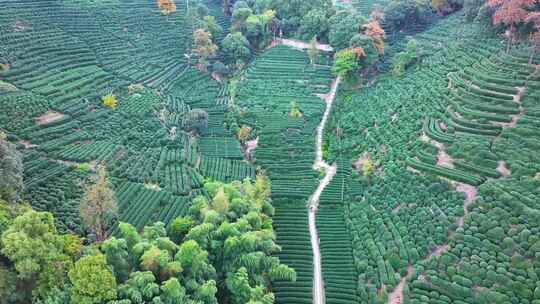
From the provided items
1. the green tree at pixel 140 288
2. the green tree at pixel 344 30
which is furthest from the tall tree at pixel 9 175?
the green tree at pixel 344 30

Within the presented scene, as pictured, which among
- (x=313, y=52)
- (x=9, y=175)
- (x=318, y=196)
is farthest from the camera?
(x=313, y=52)

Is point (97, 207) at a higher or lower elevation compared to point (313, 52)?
lower

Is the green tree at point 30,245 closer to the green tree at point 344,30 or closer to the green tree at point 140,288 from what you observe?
the green tree at point 140,288

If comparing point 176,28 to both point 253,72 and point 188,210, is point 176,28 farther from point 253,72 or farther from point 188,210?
point 188,210

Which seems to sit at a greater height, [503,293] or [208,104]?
[208,104]

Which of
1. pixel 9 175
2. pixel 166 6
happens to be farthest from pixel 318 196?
pixel 166 6

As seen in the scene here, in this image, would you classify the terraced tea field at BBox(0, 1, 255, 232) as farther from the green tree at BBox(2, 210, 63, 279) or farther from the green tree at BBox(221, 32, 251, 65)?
the green tree at BBox(2, 210, 63, 279)

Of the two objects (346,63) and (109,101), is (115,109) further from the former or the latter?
(346,63)

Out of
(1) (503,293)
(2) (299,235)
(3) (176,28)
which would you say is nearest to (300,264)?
(2) (299,235)
